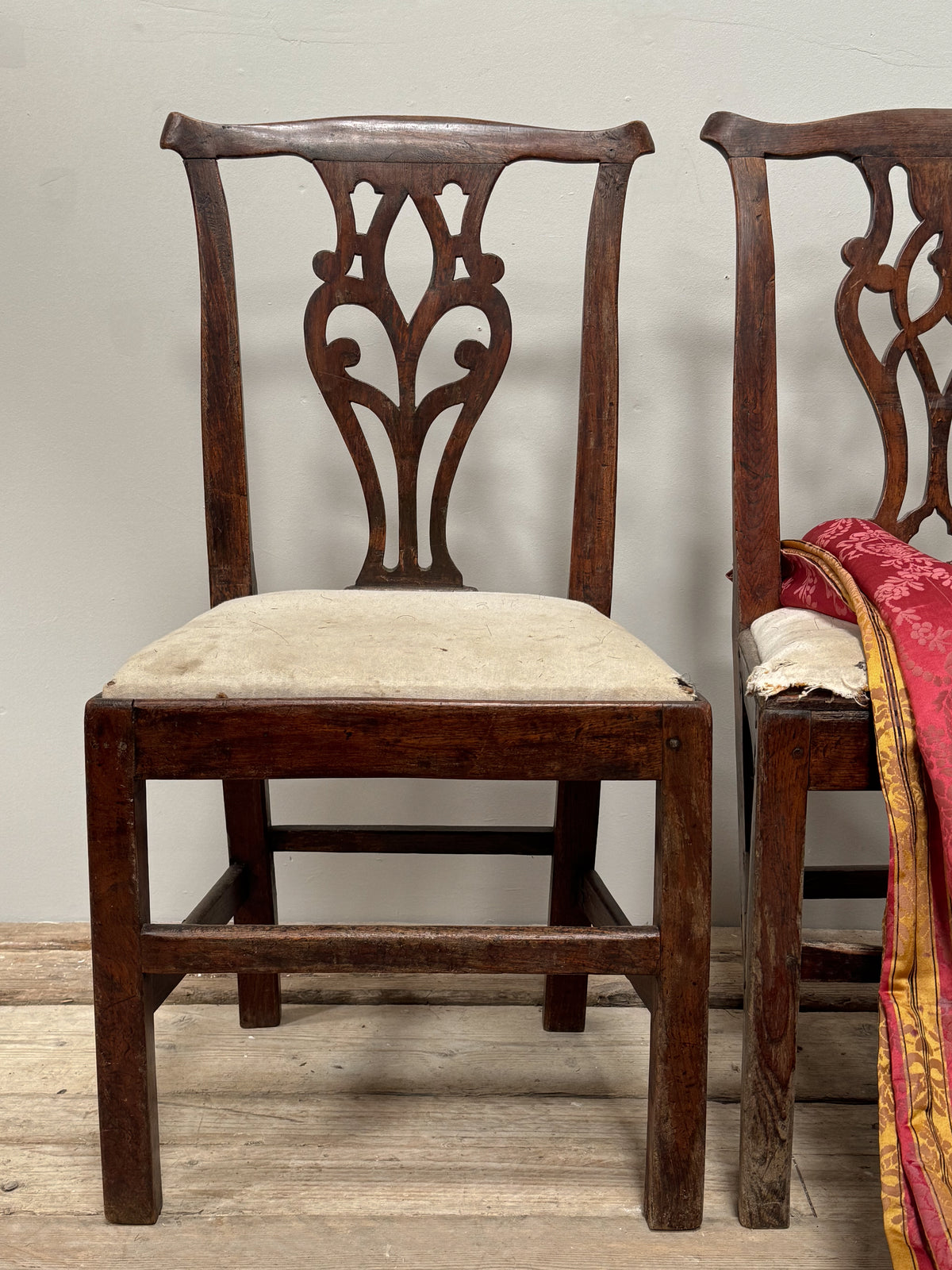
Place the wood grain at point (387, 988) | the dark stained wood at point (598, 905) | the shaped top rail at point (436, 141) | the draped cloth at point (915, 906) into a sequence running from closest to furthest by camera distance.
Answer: the draped cloth at point (915, 906), the dark stained wood at point (598, 905), the shaped top rail at point (436, 141), the wood grain at point (387, 988)

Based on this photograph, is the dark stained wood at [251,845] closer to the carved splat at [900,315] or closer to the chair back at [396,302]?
the chair back at [396,302]

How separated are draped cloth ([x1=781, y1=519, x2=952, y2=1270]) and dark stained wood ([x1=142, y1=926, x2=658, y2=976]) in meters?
0.22

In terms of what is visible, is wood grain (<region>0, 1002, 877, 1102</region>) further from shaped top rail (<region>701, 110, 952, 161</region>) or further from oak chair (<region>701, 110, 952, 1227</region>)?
shaped top rail (<region>701, 110, 952, 161</region>)

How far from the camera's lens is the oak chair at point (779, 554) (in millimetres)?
877

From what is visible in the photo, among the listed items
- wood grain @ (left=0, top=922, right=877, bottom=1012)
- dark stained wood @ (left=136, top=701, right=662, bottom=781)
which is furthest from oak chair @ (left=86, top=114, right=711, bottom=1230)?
wood grain @ (left=0, top=922, right=877, bottom=1012)

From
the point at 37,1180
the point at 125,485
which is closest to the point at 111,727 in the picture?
the point at 37,1180

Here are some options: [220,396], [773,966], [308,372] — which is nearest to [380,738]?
[773,966]

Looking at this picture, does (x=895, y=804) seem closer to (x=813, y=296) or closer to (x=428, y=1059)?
(x=428, y=1059)

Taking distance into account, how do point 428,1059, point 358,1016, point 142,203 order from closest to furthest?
1. point 428,1059
2. point 358,1016
3. point 142,203

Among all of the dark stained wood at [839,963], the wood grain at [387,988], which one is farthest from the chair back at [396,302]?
the wood grain at [387,988]

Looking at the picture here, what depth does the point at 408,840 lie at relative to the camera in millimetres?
1229

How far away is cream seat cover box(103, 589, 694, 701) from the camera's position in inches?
33.1

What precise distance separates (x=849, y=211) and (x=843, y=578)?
28.4 inches

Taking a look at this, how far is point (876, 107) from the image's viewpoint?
4.63ft
